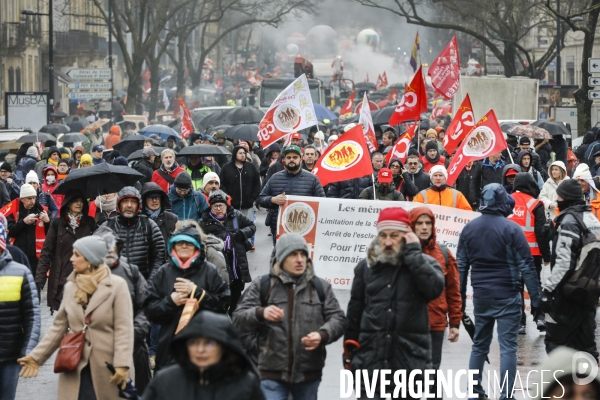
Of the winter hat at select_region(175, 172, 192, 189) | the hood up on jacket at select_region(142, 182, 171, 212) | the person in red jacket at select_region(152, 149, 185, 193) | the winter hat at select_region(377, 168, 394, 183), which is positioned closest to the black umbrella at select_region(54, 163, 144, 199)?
the winter hat at select_region(175, 172, 192, 189)

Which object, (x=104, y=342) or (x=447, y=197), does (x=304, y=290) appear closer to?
(x=104, y=342)

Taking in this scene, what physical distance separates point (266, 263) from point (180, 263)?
329 inches

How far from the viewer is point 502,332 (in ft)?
26.3

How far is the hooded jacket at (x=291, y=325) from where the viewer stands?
6328mm

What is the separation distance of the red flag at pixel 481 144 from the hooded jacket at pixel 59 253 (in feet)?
16.6

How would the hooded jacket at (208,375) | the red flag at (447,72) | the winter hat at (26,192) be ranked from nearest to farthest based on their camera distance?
the hooded jacket at (208,375)
the winter hat at (26,192)
the red flag at (447,72)

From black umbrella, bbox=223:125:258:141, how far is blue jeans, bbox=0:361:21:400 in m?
15.9

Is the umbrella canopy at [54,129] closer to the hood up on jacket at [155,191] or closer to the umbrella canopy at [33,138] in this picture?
the umbrella canopy at [33,138]

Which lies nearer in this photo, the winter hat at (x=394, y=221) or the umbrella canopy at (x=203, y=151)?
the winter hat at (x=394, y=221)

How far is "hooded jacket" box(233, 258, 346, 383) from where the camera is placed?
6.33 m

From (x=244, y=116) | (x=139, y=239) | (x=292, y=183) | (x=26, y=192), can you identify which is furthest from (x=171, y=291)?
(x=244, y=116)

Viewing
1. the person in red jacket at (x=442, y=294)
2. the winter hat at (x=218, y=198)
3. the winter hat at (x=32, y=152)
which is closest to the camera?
the person in red jacket at (x=442, y=294)

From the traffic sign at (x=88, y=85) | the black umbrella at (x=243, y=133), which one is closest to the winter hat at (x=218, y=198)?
the black umbrella at (x=243, y=133)

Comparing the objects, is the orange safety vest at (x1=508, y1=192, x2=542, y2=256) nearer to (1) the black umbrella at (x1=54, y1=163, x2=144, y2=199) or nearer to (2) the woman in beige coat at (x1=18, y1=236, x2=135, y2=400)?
(1) the black umbrella at (x1=54, y1=163, x2=144, y2=199)
